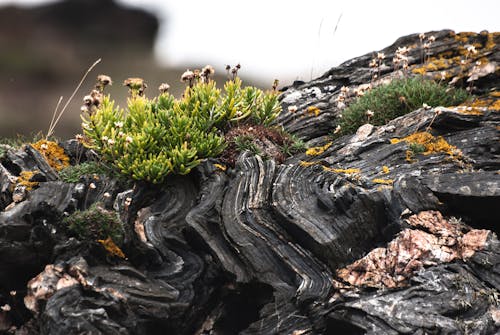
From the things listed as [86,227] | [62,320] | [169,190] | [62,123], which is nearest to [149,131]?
[169,190]

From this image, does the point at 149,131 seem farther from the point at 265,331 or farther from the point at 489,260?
the point at 489,260

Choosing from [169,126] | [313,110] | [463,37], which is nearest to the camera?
[169,126]

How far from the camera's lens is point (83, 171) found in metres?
8.01

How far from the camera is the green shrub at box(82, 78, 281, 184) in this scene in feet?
25.3

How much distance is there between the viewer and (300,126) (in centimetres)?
1016

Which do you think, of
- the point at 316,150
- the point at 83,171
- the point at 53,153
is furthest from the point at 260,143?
the point at 53,153

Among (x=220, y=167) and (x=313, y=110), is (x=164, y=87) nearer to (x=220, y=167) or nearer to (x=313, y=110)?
(x=220, y=167)

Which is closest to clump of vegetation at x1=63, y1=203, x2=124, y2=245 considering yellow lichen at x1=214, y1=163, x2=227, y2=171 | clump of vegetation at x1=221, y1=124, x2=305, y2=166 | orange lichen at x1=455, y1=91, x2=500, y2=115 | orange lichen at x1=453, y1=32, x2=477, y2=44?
yellow lichen at x1=214, y1=163, x2=227, y2=171

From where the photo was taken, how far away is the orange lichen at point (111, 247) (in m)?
6.74

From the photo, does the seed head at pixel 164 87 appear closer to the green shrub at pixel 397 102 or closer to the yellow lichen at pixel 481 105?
the green shrub at pixel 397 102

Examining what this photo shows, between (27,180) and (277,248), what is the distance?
11.2 ft

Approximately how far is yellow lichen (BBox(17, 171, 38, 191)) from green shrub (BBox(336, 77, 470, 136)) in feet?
16.5

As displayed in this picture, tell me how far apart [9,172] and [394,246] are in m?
5.17

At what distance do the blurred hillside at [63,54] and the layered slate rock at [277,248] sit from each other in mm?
7775
